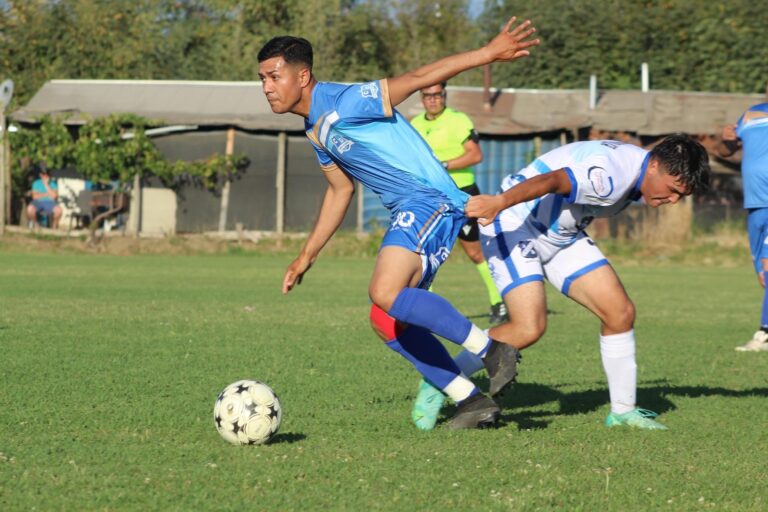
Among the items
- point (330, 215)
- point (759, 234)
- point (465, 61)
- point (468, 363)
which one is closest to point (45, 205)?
point (759, 234)

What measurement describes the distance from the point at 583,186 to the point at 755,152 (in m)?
4.47

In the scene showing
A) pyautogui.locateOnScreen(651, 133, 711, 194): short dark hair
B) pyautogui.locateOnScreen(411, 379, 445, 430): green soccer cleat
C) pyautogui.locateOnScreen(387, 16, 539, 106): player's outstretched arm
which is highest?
pyautogui.locateOnScreen(387, 16, 539, 106): player's outstretched arm

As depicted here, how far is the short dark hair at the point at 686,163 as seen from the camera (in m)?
6.59

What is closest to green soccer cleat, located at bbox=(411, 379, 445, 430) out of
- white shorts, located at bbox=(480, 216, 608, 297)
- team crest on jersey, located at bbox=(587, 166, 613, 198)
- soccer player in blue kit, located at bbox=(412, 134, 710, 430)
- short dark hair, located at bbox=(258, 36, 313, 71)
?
soccer player in blue kit, located at bbox=(412, 134, 710, 430)

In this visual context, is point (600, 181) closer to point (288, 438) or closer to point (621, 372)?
point (621, 372)

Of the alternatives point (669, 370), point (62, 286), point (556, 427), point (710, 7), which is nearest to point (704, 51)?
point (710, 7)

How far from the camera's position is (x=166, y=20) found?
56.5 m

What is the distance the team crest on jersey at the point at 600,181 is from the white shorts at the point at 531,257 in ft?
1.85

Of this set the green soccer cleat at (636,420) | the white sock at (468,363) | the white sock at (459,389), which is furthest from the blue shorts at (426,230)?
the green soccer cleat at (636,420)

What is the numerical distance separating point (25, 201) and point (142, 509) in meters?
29.1

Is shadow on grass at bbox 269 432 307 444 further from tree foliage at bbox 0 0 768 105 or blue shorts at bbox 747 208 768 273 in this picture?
tree foliage at bbox 0 0 768 105

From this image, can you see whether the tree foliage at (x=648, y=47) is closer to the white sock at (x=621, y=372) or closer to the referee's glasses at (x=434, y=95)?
the referee's glasses at (x=434, y=95)

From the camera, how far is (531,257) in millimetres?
7066

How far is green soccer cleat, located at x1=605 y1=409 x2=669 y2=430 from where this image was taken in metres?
6.88
